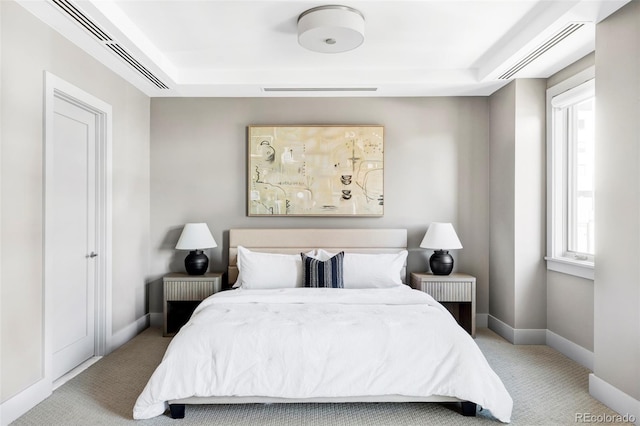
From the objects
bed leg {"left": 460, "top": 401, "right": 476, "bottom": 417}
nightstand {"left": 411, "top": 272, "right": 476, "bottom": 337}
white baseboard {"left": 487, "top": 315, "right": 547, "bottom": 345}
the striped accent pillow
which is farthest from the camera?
nightstand {"left": 411, "top": 272, "right": 476, "bottom": 337}

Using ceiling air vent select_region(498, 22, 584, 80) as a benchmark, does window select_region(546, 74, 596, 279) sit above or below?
below

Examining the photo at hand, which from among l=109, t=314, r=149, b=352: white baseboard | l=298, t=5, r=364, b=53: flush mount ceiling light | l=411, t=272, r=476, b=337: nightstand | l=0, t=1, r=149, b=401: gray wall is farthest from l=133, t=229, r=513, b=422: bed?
l=298, t=5, r=364, b=53: flush mount ceiling light

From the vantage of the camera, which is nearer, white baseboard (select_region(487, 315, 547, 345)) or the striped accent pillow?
the striped accent pillow

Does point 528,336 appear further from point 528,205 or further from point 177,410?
point 177,410

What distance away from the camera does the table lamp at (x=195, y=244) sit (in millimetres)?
4094

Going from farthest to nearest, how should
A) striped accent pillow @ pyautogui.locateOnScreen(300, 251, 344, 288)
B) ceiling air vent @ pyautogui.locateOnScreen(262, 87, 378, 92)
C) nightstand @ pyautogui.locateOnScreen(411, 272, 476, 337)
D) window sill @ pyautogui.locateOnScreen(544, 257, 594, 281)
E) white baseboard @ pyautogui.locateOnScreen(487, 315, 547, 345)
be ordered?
ceiling air vent @ pyautogui.locateOnScreen(262, 87, 378, 92), nightstand @ pyautogui.locateOnScreen(411, 272, 476, 337), white baseboard @ pyautogui.locateOnScreen(487, 315, 547, 345), striped accent pillow @ pyautogui.locateOnScreen(300, 251, 344, 288), window sill @ pyautogui.locateOnScreen(544, 257, 594, 281)

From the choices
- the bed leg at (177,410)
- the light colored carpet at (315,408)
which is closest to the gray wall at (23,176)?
the light colored carpet at (315,408)

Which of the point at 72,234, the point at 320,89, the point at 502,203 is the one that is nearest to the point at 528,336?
the point at 502,203

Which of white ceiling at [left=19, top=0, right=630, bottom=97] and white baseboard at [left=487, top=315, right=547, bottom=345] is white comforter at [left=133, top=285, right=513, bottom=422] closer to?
white baseboard at [left=487, top=315, right=547, bottom=345]

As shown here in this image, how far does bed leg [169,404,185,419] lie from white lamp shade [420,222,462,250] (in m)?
2.71

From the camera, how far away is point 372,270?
3.82m

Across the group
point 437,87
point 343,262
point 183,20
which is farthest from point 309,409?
point 437,87

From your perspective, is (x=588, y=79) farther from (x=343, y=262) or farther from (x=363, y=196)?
(x=343, y=262)

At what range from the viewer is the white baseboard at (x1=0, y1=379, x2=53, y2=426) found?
237 centimetres
